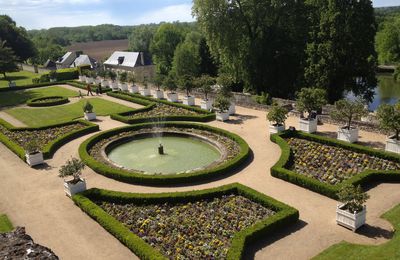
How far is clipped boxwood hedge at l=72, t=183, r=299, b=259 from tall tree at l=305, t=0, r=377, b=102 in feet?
65.1

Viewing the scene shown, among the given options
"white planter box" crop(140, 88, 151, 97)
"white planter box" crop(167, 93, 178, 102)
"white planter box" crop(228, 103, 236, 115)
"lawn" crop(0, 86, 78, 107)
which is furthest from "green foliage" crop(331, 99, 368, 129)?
"lawn" crop(0, 86, 78, 107)

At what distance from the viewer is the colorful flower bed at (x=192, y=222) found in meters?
13.5

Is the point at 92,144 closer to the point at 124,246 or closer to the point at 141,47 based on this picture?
the point at 124,246

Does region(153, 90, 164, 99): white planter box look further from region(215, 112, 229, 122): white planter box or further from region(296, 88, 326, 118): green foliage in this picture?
region(296, 88, 326, 118): green foliage

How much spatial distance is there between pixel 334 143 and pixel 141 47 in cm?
8771

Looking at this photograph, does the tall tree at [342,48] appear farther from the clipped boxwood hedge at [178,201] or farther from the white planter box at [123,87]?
the white planter box at [123,87]

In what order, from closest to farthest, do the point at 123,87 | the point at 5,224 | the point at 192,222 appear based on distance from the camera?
1. the point at 192,222
2. the point at 5,224
3. the point at 123,87

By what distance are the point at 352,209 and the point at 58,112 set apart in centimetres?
3012

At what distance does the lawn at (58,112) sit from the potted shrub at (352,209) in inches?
967

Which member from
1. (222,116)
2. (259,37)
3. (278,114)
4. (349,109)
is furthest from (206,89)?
(349,109)

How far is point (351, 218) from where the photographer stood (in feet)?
47.4

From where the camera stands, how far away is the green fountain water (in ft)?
71.8

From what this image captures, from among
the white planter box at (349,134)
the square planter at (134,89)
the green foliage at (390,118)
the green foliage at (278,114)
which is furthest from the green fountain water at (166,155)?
the square planter at (134,89)

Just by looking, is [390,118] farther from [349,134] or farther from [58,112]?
[58,112]
